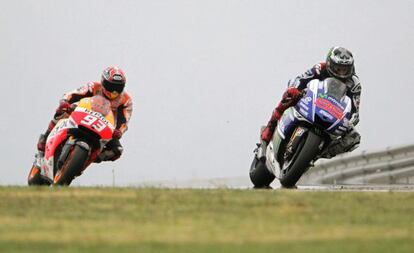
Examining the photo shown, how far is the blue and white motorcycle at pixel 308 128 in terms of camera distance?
57.0 ft

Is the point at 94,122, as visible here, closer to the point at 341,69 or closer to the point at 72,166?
the point at 72,166

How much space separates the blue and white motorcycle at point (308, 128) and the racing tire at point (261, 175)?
532 millimetres

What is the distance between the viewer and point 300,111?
58.6ft

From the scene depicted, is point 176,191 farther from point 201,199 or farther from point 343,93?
point 343,93

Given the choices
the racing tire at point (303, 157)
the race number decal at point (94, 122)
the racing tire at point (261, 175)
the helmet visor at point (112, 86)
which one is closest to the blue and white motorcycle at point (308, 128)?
the racing tire at point (303, 157)

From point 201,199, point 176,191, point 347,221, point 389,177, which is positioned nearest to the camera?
point 347,221

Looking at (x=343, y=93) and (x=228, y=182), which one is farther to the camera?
(x=228, y=182)

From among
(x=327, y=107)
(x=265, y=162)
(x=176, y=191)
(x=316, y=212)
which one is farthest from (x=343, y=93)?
(x=316, y=212)

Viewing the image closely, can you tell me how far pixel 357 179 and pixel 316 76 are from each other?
6.51m

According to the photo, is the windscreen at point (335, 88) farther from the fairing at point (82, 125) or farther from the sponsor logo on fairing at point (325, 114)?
the fairing at point (82, 125)

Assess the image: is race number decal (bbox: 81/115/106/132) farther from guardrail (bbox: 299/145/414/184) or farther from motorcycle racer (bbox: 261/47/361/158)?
guardrail (bbox: 299/145/414/184)

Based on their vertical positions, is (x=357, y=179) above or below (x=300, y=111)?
below

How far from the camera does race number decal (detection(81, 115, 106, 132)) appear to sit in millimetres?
17500

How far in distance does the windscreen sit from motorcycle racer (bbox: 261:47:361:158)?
0.13m
